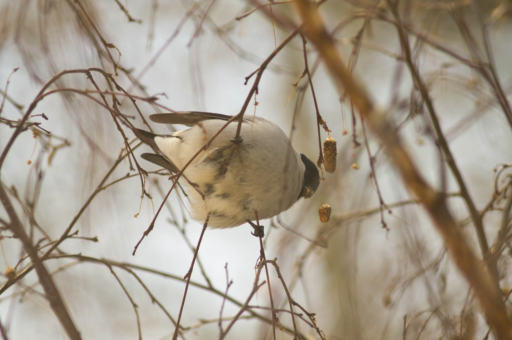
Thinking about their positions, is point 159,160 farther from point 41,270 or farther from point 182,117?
point 41,270

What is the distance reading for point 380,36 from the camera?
753 cm

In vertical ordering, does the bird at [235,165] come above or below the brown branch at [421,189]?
above

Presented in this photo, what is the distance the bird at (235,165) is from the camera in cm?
239

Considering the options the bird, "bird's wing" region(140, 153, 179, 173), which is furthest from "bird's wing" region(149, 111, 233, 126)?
"bird's wing" region(140, 153, 179, 173)

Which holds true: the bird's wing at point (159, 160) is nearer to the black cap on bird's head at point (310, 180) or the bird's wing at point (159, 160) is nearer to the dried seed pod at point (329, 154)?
the black cap on bird's head at point (310, 180)

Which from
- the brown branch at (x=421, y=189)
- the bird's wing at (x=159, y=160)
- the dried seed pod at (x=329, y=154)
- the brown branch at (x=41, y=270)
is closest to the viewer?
the brown branch at (x=421, y=189)

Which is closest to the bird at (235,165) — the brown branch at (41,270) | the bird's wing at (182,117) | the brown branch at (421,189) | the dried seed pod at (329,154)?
the bird's wing at (182,117)

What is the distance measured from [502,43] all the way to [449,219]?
6797 mm

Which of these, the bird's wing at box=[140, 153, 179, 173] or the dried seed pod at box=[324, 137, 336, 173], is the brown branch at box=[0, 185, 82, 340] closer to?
the dried seed pod at box=[324, 137, 336, 173]

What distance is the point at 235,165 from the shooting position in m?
2.43

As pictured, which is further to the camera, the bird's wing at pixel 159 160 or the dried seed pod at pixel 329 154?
the bird's wing at pixel 159 160

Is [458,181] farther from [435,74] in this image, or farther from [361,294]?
[361,294]

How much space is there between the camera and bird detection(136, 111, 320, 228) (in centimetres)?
239

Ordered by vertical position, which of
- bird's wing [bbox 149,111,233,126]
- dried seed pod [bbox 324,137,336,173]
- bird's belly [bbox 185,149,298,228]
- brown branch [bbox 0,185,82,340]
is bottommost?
brown branch [bbox 0,185,82,340]
